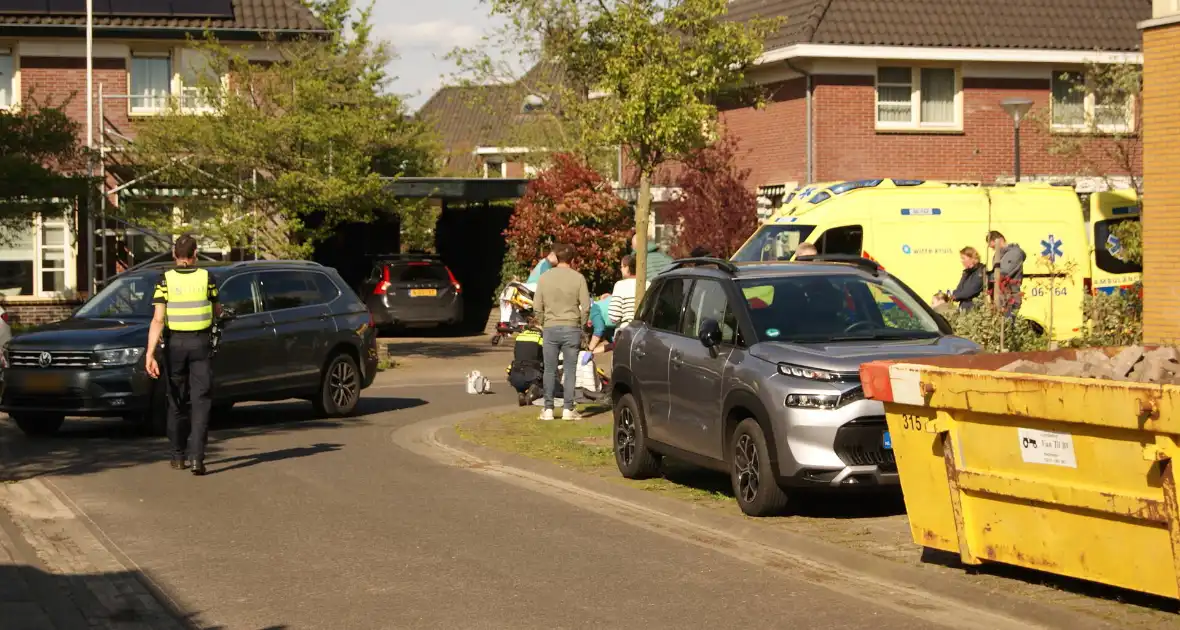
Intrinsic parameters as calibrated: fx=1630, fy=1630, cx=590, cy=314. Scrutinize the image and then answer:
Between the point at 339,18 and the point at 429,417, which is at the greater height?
the point at 339,18

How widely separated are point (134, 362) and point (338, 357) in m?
2.89

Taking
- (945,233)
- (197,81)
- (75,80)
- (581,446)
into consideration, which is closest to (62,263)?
(75,80)

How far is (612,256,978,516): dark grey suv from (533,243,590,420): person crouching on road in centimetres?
318

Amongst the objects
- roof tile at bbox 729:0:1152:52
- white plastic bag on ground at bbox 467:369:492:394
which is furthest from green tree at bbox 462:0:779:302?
roof tile at bbox 729:0:1152:52

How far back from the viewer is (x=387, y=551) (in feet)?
31.5

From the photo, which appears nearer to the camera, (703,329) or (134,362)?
(703,329)

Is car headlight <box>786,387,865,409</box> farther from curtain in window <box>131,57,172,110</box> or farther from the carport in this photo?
curtain in window <box>131,57,172,110</box>

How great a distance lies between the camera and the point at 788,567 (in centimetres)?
→ 915

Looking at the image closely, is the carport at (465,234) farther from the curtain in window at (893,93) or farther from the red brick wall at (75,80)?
the curtain in window at (893,93)

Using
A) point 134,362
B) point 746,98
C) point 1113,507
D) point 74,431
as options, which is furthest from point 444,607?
point 746,98

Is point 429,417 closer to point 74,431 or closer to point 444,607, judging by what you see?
point 74,431

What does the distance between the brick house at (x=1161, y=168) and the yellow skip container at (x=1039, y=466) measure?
1046 centimetres

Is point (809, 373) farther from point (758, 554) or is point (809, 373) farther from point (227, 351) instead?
point (227, 351)

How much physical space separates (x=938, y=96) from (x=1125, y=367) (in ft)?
87.1
